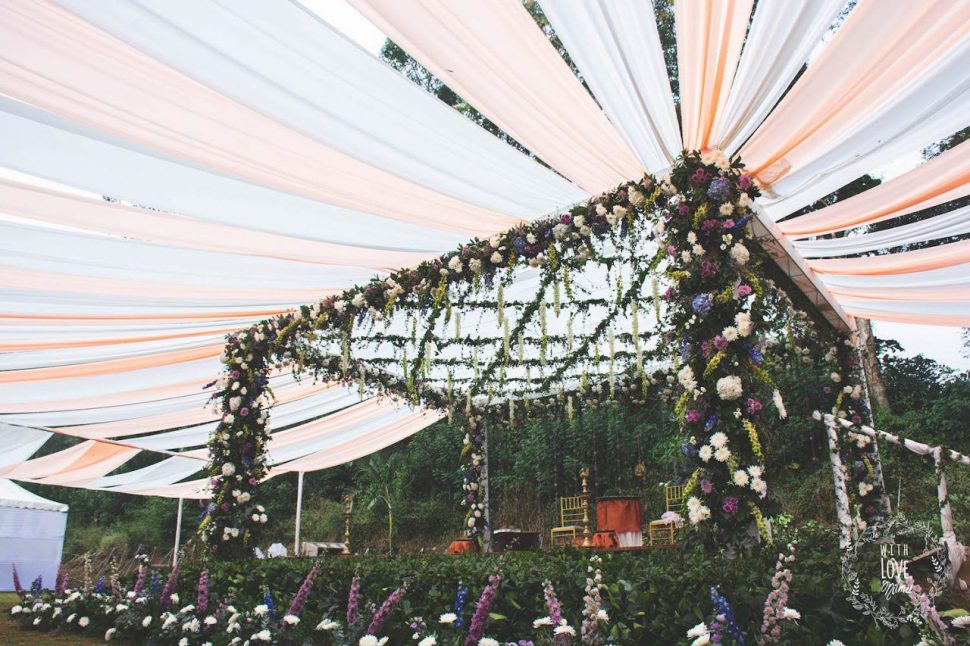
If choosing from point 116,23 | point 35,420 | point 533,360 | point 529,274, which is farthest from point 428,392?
point 116,23

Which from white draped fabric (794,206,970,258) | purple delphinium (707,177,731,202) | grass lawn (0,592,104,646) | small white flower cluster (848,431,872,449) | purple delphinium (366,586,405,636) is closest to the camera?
purple delphinium (366,586,405,636)

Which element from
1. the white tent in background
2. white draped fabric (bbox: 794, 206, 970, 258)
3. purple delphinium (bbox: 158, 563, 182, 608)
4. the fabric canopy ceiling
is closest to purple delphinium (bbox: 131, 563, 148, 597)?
purple delphinium (bbox: 158, 563, 182, 608)

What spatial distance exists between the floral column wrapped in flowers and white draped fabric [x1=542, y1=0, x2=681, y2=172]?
353 mm

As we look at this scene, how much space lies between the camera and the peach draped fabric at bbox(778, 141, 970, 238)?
3.38m

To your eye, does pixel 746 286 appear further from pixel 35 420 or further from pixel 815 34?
pixel 35 420

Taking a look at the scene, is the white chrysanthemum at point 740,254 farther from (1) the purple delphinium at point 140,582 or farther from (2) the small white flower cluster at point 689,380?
(1) the purple delphinium at point 140,582

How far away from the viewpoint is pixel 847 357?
18.7 feet

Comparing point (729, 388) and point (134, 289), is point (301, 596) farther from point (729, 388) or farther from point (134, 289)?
point (134, 289)

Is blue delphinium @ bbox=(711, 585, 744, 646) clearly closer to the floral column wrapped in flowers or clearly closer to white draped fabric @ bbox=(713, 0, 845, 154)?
the floral column wrapped in flowers

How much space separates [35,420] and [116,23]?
20.0 ft

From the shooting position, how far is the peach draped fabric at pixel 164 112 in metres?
2.40

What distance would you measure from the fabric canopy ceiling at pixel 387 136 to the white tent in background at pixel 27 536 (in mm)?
5729
